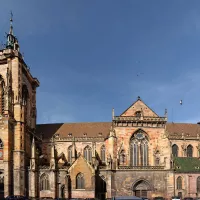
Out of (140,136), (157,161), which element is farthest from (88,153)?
(157,161)

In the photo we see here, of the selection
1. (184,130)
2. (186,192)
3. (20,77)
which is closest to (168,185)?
(186,192)

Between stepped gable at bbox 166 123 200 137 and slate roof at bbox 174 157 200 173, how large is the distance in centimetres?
656

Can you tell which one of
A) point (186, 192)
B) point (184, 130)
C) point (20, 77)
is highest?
point (20, 77)

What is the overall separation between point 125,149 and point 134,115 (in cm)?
594

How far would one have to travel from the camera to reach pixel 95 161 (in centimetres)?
6159

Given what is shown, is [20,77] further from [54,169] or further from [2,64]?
[54,169]

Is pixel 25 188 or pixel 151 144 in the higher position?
pixel 151 144

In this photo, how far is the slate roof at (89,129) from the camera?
71.8 m

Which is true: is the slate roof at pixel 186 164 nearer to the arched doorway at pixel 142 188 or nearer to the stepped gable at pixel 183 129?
the arched doorway at pixel 142 188

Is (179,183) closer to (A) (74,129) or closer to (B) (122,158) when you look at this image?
(B) (122,158)

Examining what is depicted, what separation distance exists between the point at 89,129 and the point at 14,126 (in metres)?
16.8

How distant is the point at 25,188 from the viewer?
193ft

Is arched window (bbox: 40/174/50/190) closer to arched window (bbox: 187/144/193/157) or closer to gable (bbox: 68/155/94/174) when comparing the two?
gable (bbox: 68/155/94/174)

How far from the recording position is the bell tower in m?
57.6
